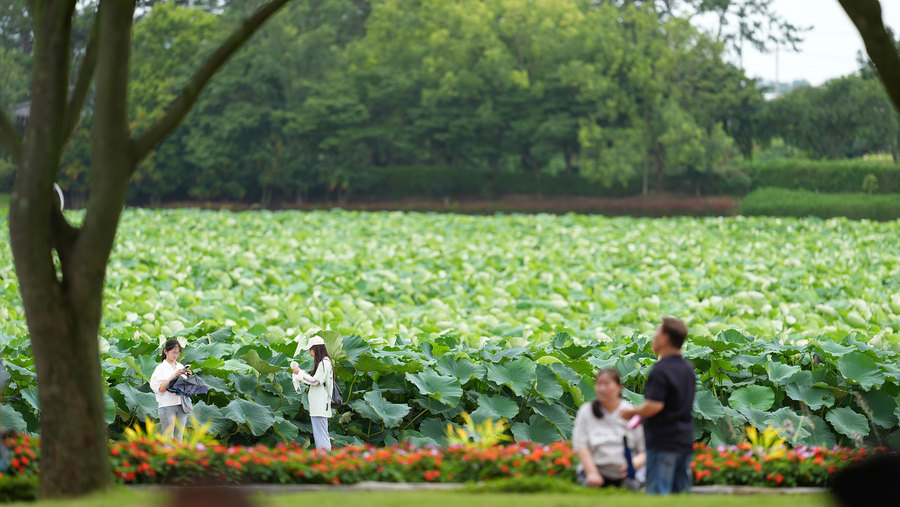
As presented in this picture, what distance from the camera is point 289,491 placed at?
5570 mm

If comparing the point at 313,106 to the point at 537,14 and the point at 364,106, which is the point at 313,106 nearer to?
the point at 364,106

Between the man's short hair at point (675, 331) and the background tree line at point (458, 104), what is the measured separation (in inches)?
1470

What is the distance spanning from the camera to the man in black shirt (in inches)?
187

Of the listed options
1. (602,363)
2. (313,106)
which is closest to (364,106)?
(313,106)

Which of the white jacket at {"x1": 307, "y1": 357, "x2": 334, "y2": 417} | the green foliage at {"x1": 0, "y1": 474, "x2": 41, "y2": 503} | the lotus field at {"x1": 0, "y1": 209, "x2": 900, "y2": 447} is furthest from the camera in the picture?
the lotus field at {"x1": 0, "y1": 209, "x2": 900, "y2": 447}

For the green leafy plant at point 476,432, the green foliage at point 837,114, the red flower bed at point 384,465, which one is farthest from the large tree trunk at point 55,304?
the green foliage at point 837,114

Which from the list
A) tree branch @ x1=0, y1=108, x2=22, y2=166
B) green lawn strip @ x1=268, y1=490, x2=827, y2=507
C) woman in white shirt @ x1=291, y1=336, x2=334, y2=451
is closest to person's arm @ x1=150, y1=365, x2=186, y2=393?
woman in white shirt @ x1=291, y1=336, x2=334, y2=451

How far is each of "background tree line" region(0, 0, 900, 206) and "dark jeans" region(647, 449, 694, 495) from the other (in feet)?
122

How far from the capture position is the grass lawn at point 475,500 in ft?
14.8

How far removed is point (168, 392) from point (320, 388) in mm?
1044

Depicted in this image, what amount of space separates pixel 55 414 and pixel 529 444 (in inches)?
98.1

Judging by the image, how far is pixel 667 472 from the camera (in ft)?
15.8

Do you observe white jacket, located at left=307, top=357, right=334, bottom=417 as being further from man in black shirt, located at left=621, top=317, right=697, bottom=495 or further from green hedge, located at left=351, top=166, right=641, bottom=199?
green hedge, located at left=351, top=166, right=641, bottom=199

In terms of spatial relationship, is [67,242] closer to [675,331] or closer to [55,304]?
[55,304]
